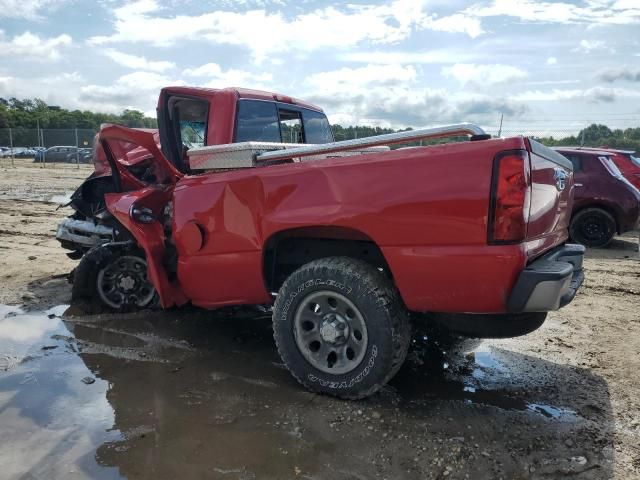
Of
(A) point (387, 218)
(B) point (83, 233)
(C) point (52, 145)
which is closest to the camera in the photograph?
(A) point (387, 218)

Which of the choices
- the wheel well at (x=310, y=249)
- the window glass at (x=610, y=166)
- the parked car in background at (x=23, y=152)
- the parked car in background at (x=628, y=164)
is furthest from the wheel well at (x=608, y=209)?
the parked car in background at (x=23, y=152)

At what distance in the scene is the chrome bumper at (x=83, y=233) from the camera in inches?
215

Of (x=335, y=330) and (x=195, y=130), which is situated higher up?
(x=195, y=130)

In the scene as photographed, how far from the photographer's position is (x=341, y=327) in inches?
129

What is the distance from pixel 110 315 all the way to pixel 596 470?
4.00 m

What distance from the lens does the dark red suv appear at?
8789 mm

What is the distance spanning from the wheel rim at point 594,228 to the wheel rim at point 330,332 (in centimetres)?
734

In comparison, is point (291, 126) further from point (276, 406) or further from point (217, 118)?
point (276, 406)

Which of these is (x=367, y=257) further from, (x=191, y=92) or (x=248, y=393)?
(x=191, y=92)

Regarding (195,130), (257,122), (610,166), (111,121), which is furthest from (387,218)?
(111,121)

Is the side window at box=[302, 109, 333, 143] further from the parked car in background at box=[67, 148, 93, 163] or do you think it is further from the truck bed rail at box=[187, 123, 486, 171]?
the parked car in background at box=[67, 148, 93, 163]

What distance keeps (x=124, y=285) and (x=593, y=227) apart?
25.7ft

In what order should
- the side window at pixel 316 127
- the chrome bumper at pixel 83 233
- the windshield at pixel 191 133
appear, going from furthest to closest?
the chrome bumper at pixel 83 233
the side window at pixel 316 127
the windshield at pixel 191 133

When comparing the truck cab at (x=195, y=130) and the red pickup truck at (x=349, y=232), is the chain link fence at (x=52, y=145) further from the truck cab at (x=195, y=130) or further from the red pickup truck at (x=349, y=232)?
the red pickup truck at (x=349, y=232)
